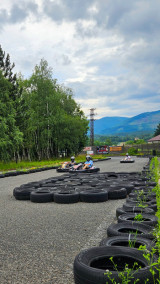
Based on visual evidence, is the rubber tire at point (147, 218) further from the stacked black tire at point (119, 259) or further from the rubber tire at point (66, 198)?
the rubber tire at point (66, 198)

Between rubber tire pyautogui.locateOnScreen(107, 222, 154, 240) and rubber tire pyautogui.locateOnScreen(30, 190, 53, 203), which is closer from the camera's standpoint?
rubber tire pyautogui.locateOnScreen(107, 222, 154, 240)

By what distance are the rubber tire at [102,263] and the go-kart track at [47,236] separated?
266 millimetres

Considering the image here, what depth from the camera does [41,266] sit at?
2.93m

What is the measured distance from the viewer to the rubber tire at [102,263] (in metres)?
2.20

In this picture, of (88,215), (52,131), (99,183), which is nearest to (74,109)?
(52,131)

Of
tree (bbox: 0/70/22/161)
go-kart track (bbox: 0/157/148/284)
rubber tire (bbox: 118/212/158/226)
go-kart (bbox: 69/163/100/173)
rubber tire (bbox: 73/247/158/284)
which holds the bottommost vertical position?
go-kart track (bbox: 0/157/148/284)

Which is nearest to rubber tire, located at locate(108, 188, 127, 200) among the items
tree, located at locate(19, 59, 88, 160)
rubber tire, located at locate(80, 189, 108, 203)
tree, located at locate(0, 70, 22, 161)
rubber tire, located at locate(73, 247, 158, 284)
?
rubber tire, located at locate(80, 189, 108, 203)

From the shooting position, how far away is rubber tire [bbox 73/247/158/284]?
2201 millimetres

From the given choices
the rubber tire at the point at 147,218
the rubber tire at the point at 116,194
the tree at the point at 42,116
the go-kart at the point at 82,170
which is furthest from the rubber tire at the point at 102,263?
the tree at the point at 42,116

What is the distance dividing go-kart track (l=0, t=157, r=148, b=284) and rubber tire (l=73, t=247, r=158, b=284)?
0.27m

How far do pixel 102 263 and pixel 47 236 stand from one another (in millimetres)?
1427

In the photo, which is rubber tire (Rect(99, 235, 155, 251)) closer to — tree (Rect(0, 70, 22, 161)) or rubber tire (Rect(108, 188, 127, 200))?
rubber tire (Rect(108, 188, 127, 200))

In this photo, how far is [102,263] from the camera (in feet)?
9.08

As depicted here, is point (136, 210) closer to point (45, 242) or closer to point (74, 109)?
point (45, 242)
